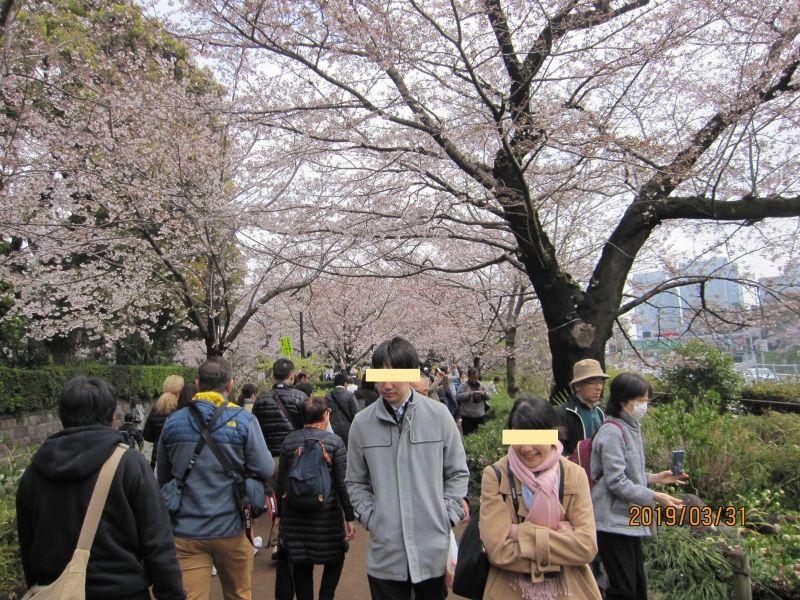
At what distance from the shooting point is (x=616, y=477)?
2.87 m

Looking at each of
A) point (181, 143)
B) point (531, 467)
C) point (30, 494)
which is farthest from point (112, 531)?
point (181, 143)

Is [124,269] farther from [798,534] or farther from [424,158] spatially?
[798,534]

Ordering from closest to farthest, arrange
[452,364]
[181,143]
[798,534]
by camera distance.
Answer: [798,534], [181,143], [452,364]

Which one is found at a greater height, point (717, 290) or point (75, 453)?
point (717, 290)

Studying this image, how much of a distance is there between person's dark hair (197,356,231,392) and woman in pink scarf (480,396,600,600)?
1.54 meters

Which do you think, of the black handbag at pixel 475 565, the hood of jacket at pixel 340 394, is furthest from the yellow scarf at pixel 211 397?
the hood of jacket at pixel 340 394

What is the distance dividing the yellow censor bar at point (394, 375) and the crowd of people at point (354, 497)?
0.03 metres

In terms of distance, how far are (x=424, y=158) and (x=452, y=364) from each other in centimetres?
1694

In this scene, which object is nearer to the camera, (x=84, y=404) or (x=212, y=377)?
(x=84, y=404)

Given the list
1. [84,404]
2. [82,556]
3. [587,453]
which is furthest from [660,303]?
[82,556]

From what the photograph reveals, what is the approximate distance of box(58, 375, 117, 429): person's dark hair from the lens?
2.04m

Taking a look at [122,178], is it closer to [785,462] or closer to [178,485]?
[178,485]

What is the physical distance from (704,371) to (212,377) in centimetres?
1117

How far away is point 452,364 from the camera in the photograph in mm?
22891
